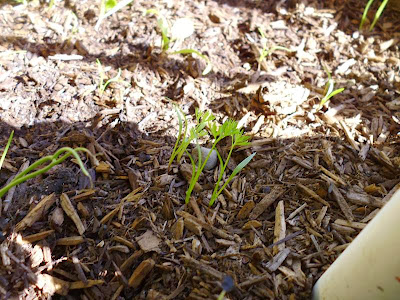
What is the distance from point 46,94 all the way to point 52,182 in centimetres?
56

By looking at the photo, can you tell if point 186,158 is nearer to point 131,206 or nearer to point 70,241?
point 131,206

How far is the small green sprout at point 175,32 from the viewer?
2.01m

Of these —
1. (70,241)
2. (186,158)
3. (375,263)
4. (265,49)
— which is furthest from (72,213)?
(265,49)

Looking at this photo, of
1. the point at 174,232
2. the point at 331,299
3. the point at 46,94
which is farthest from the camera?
the point at 46,94

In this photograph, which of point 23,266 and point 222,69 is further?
point 222,69

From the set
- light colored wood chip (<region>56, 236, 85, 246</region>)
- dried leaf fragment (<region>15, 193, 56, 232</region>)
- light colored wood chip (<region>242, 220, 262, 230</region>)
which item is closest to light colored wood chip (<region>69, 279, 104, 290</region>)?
light colored wood chip (<region>56, 236, 85, 246</region>)

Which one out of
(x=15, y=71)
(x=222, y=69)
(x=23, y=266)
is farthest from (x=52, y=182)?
(x=222, y=69)

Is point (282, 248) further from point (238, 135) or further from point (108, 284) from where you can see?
point (108, 284)

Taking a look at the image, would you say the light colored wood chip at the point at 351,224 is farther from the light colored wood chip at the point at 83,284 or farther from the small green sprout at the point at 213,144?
the light colored wood chip at the point at 83,284

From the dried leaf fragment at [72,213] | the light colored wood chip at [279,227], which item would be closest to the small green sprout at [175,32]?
the light colored wood chip at [279,227]

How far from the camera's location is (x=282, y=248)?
1.34m

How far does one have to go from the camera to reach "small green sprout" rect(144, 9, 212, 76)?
6.59 feet

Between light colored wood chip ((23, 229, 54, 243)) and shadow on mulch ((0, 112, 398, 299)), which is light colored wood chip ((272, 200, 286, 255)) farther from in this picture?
light colored wood chip ((23, 229, 54, 243))

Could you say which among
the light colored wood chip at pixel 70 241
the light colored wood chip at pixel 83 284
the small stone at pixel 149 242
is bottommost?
the light colored wood chip at pixel 83 284
